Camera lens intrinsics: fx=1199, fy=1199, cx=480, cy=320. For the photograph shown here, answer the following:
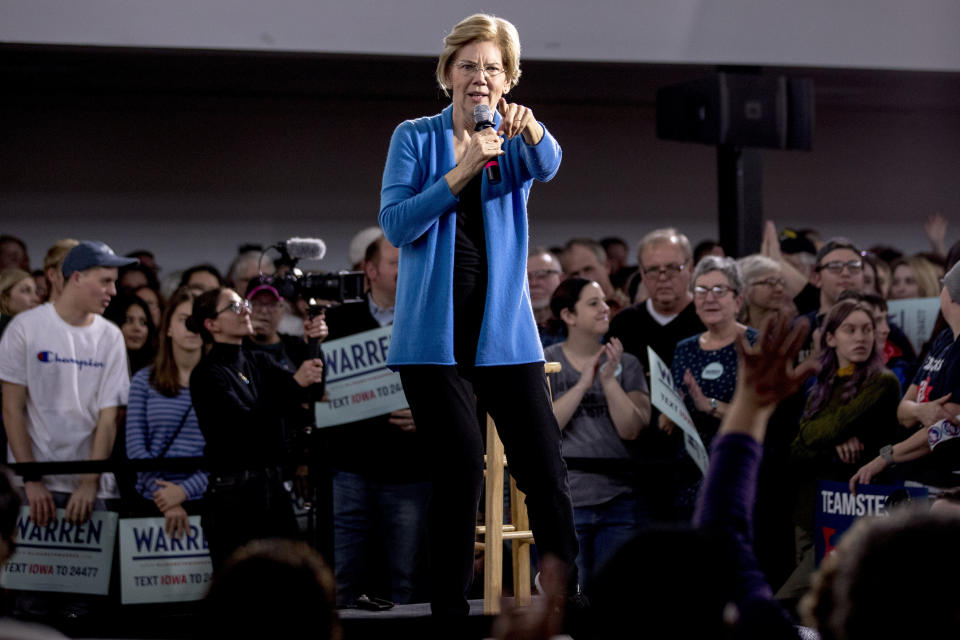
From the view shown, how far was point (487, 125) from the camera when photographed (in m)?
2.58

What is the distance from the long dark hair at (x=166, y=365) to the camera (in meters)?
4.54

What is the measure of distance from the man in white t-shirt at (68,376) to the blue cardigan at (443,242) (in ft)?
7.52

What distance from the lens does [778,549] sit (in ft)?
13.7

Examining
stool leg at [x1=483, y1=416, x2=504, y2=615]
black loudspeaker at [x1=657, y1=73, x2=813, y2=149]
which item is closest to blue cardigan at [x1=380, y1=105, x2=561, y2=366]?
stool leg at [x1=483, y1=416, x2=504, y2=615]

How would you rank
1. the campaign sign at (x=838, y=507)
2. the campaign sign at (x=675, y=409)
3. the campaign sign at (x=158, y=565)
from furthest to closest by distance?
the campaign sign at (x=158, y=565) < the campaign sign at (x=675, y=409) < the campaign sign at (x=838, y=507)

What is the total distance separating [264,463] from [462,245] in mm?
1630

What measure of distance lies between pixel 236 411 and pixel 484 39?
6.35ft

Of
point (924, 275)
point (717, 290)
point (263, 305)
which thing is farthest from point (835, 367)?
point (924, 275)

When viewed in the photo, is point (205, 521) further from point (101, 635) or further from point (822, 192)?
point (822, 192)

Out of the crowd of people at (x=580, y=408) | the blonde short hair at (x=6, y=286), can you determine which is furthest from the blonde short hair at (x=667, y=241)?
the blonde short hair at (x=6, y=286)

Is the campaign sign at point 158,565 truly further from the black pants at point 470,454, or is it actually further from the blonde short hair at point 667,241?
the blonde short hair at point 667,241

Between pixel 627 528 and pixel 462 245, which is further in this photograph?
pixel 627 528

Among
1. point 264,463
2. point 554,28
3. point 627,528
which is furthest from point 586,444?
point 554,28

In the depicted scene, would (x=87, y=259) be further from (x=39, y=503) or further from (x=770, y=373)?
(x=770, y=373)
